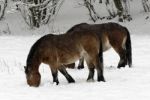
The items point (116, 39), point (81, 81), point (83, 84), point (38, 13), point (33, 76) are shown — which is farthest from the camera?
point (38, 13)

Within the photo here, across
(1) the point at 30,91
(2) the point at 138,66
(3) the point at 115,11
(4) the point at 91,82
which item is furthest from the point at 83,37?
(3) the point at 115,11

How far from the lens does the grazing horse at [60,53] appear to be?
8.47m

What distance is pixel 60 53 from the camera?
859 cm

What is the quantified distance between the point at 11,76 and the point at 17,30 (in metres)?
11.7

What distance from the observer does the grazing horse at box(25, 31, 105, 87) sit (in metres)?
8.47

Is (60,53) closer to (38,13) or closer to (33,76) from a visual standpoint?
(33,76)

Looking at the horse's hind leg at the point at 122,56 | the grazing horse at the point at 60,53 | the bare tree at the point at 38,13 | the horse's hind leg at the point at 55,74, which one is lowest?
the bare tree at the point at 38,13

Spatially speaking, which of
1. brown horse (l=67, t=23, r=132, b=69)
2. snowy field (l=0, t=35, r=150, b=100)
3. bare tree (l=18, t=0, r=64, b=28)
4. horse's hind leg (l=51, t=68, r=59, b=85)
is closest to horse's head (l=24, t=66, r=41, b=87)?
snowy field (l=0, t=35, r=150, b=100)

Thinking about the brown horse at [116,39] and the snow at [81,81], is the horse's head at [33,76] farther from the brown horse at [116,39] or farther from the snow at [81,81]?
the brown horse at [116,39]

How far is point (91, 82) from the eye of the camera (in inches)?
341

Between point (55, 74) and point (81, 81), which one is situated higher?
point (55, 74)

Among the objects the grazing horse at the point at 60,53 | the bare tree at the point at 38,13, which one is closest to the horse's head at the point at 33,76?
the grazing horse at the point at 60,53

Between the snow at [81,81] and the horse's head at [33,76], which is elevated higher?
the horse's head at [33,76]

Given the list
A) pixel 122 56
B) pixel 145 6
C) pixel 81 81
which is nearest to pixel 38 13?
pixel 145 6
